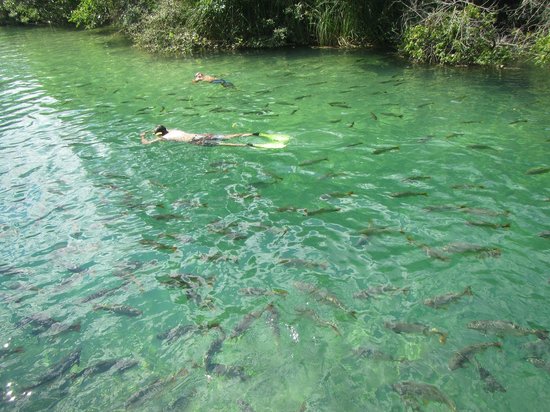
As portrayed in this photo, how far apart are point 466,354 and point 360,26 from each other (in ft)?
55.4

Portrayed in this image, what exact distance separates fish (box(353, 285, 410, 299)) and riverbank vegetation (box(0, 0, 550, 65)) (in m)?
11.3

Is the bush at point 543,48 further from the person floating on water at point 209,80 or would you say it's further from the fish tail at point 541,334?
the fish tail at point 541,334

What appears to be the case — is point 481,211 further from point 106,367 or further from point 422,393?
point 106,367

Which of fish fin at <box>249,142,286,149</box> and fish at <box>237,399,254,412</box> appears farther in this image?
fish fin at <box>249,142,286,149</box>

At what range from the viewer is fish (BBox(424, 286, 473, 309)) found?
5270 mm

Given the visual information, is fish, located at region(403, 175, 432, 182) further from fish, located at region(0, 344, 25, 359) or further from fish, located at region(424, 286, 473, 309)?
fish, located at region(0, 344, 25, 359)

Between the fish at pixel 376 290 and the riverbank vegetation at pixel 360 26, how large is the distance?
11347 mm

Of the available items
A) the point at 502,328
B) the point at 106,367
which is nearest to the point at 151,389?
the point at 106,367

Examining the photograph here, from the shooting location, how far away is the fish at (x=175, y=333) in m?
5.13

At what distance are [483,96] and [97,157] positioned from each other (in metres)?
10.7

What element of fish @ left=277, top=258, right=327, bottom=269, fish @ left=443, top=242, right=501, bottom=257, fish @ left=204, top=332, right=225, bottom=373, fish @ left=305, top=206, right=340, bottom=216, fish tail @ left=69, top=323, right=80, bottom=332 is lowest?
fish tail @ left=69, top=323, right=80, bottom=332

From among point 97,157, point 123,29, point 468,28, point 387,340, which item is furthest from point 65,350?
point 123,29

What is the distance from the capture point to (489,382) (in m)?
4.26

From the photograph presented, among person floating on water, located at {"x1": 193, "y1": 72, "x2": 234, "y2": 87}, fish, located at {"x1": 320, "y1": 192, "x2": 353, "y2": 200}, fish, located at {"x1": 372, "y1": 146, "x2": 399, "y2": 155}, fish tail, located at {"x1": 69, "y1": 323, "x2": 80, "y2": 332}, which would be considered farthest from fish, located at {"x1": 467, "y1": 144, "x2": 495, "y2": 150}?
person floating on water, located at {"x1": 193, "y1": 72, "x2": 234, "y2": 87}
